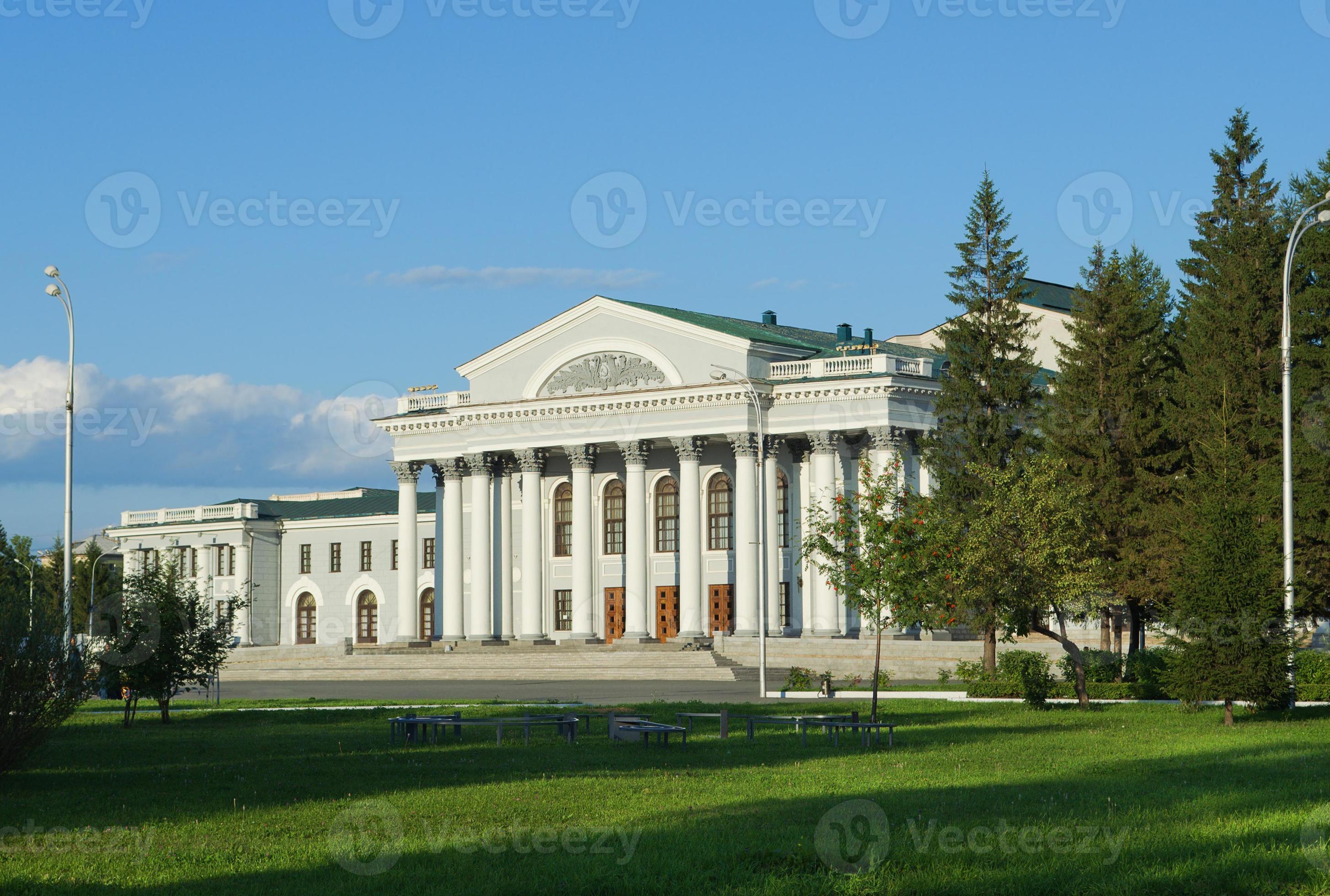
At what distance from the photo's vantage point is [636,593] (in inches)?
2559

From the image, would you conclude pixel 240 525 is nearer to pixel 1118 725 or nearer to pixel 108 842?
pixel 1118 725

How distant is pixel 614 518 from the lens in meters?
69.8

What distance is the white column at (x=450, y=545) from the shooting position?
7125 cm

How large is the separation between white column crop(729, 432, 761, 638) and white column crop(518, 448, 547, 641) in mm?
9456

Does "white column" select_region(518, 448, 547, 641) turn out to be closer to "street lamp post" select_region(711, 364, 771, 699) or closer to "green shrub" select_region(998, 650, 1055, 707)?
"street lamp post" select_region(711, 364, 771, 699)

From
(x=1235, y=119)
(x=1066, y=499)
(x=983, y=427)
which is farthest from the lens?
(x=983, y=427)

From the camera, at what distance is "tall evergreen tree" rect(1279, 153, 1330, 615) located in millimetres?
41312

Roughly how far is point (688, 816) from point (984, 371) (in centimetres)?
4056

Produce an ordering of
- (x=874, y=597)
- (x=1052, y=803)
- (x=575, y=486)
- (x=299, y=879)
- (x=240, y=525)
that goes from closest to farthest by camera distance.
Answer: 1. (x=299, y=879)
2. (x=1052, y=803)
3. (x=874, y=597)
4. (x=575, y=486)
5. (x=240, y=525)

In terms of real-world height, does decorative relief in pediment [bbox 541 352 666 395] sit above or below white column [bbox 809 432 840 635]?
above

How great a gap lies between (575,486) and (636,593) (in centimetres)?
555

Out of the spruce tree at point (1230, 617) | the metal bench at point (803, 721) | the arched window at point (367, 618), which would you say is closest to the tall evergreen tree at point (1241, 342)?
the spruce tree at point (1230, 617)

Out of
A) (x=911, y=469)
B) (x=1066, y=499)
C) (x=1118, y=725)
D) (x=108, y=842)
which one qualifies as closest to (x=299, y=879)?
(x=108, y=842)

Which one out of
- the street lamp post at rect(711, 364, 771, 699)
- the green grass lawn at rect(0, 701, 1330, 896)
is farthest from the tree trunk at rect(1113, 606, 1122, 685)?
the green grass lawn at rect(0, 701, 1330, 896)
